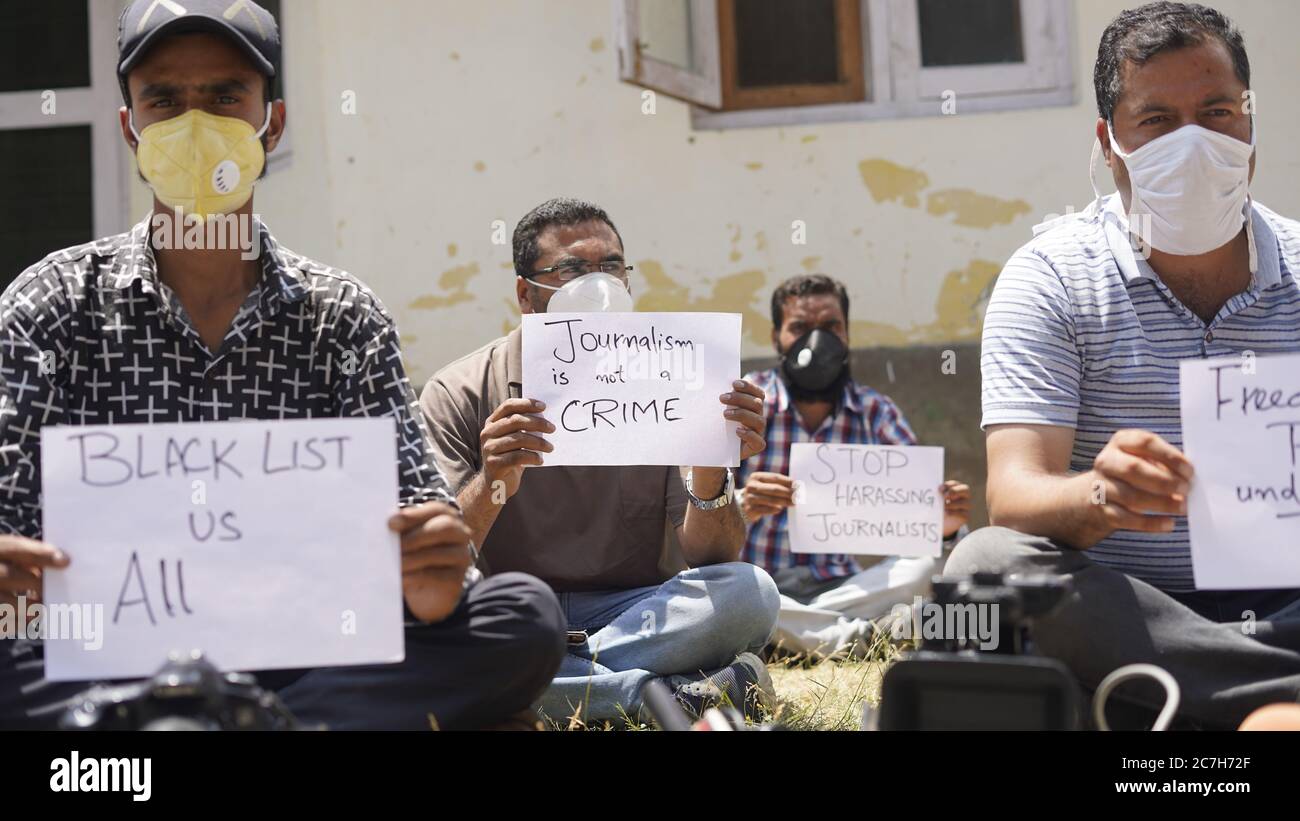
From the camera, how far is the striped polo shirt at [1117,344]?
2.92m

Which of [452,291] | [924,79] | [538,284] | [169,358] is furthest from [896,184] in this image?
[169,358]

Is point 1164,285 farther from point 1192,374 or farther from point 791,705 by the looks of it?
point 791,705

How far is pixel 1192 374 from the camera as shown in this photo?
8.07 ft

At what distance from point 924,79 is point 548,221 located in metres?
2.98

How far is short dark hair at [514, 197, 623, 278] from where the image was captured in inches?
157

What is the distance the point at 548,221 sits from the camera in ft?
13.1

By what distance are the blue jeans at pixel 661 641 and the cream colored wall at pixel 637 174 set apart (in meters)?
2.85

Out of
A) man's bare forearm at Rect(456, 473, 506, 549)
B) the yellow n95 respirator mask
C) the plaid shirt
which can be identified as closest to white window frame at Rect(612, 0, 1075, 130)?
the plaid shirt

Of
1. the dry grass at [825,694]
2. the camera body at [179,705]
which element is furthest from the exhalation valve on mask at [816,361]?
the camera body at [179,705]

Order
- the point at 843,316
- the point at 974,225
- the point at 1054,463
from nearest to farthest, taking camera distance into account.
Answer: the point at 1054,463, the point at 843,316, the point at 974,225

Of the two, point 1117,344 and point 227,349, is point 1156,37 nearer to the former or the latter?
point 1117,344

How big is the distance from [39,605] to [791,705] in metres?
2.03
